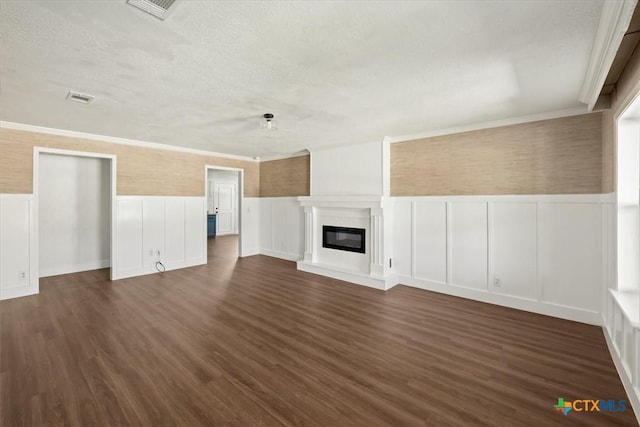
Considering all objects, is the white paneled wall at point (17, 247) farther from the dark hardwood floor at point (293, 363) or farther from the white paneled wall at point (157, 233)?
the white paneled wall at point (157, 233)

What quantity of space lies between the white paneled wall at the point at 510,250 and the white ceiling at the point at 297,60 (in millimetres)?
1284

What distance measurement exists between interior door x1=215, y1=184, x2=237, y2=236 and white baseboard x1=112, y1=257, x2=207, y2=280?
5546mm

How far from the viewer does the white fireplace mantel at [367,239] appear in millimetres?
4754

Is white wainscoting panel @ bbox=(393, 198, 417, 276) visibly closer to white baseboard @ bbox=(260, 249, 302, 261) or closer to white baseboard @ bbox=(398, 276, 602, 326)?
white baseboard @ bbox=(398, 276, 602, 326)

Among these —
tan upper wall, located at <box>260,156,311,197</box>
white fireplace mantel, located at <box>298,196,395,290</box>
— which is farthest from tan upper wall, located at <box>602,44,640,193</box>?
tan upper wall, located at <box>260,156,311,197</box>

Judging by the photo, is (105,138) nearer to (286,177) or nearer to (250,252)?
(286,177)

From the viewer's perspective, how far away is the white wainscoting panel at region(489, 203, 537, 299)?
3.63m

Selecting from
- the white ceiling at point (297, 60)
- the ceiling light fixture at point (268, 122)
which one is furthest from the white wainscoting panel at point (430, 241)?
the ceiling light fixture at point (268, 122)

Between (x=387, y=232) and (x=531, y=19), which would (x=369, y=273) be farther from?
(x=531, y=19)

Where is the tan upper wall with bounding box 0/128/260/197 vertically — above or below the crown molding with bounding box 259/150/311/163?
below

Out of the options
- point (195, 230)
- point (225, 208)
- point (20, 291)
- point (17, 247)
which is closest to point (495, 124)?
point (195, 230)

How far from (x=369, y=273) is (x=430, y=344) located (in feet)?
7.03

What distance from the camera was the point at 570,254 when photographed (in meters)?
3.38

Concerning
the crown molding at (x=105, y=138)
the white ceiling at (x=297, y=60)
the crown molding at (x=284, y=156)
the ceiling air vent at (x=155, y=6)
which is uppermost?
the crown molding at (x=284, y=156)
